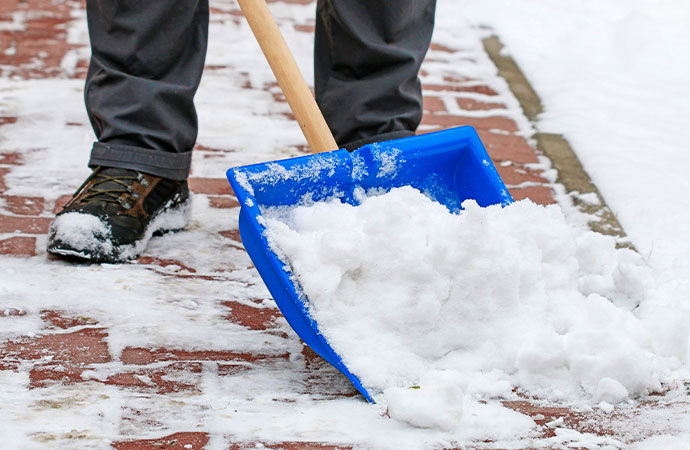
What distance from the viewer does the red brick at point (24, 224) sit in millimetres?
2020

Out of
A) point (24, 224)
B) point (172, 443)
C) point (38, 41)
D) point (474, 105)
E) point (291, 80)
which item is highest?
point (291, 80)

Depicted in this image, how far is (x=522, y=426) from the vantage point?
1.33m

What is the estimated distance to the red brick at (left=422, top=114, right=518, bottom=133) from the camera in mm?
2811

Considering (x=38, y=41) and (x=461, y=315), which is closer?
(x=461, y=315)

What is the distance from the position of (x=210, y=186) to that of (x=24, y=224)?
18.8 inches

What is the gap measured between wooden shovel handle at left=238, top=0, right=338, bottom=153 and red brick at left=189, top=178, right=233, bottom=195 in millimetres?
609

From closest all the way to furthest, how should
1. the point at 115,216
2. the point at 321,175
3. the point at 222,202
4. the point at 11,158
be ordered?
the point at 321,175 < the point at 115,216 < the point at 222,202 < the point at 11,158

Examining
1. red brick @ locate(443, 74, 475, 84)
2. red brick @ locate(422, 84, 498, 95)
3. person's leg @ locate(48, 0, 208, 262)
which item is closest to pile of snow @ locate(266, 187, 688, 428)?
person's leg @ locate(48, 0, 208, 262)

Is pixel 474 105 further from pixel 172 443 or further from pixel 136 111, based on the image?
pixel 172 443

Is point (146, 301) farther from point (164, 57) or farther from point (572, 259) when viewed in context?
point (572, 259)

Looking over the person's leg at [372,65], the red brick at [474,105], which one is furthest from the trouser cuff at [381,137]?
the red brick at [474,105]

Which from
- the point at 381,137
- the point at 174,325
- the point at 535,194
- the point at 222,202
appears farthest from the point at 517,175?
the point at 174,325

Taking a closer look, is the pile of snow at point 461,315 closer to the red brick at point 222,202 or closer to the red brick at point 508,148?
the red brick at point 222,202

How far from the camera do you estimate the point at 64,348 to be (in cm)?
154
